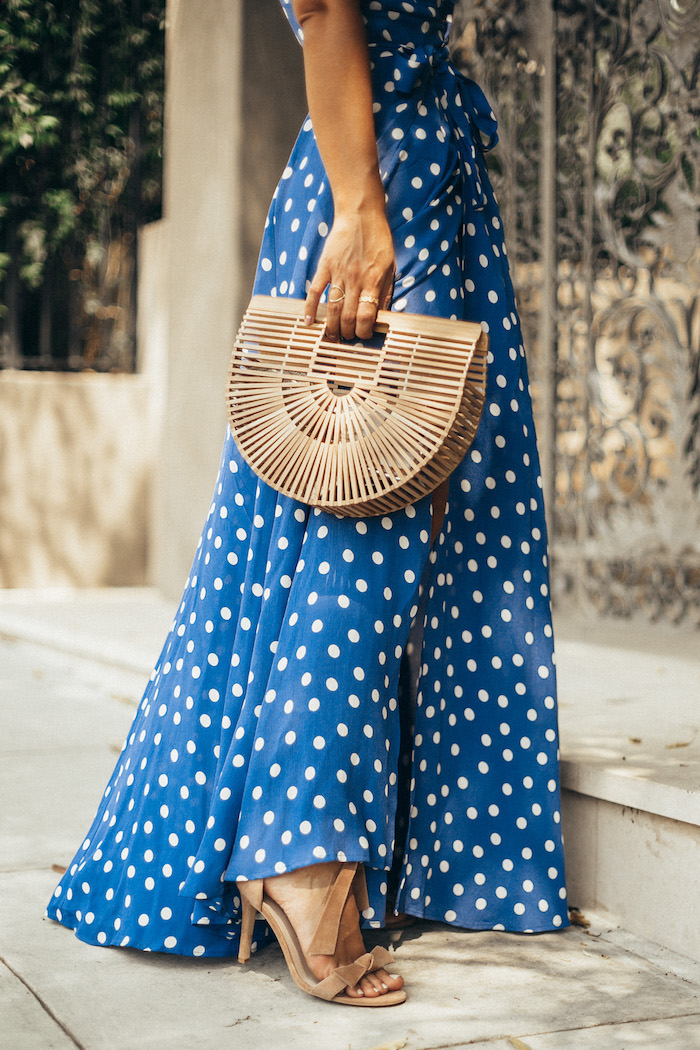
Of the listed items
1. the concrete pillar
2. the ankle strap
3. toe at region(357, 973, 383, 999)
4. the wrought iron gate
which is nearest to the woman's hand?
the ankle strap

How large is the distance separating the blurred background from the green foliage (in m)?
0.01

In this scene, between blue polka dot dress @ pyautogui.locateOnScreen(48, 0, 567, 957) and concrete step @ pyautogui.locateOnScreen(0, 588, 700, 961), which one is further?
concrete step @ pyautogui.locateOnScreen(0, 588, 700, 961)

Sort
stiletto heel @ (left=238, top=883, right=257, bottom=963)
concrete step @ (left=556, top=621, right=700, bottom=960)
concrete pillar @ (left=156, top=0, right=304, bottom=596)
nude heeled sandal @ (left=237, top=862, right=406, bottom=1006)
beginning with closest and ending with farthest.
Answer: nude heeled sandal @ (left=237, top=862, right=406, bottom=1006)
stiletto heel @ (left=238, top=883, right=257, bottom=963)
concrete step @ (left=556, top=621, right=700, bottom=960)
concrete pillar @ (left=156, top=0, right=304, bottom=596)

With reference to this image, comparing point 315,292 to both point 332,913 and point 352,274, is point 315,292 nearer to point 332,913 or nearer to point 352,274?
point 352,274

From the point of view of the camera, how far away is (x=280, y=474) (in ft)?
6.72

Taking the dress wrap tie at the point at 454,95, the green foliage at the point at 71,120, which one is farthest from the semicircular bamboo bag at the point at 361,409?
the green foliage at the point at 71,120

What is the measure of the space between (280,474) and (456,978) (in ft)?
2.99

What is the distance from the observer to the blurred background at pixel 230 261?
459 cm

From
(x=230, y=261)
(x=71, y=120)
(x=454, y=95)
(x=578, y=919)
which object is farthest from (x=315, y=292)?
(x=71, y=120)

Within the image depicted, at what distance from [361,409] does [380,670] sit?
0.44m

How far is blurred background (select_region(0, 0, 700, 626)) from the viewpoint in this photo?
4.59 m

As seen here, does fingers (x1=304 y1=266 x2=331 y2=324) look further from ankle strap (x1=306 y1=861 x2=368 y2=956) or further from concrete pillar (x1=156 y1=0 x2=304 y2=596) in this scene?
concrete pillar (x1=156 y1=0 x2=304 y2=596)

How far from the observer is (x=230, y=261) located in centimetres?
567

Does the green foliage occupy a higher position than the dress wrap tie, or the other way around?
the green foliage
